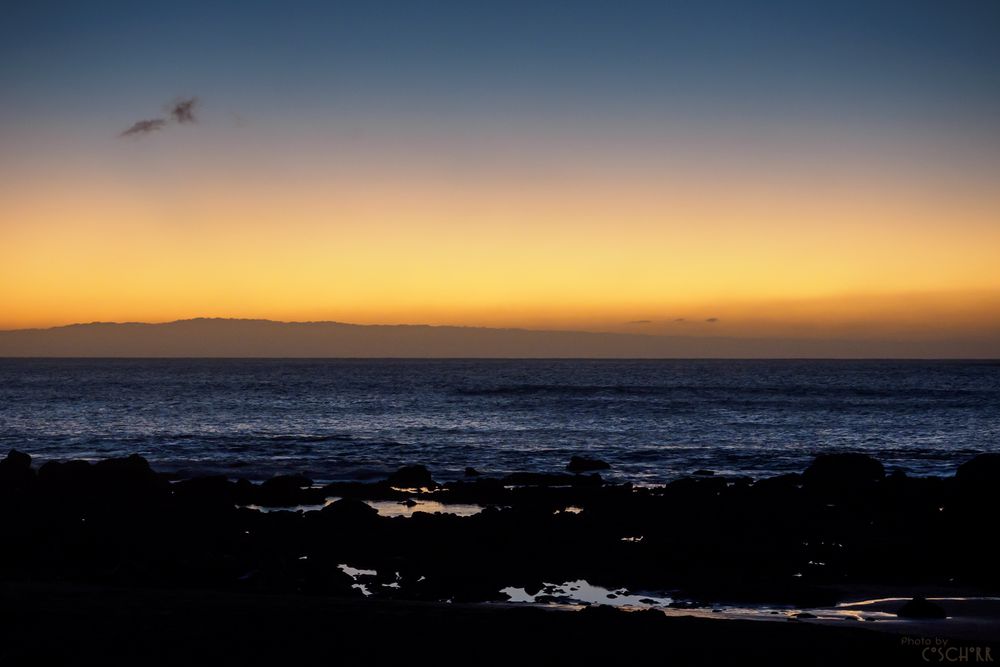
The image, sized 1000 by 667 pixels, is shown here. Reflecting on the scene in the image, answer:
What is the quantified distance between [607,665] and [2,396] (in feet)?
330

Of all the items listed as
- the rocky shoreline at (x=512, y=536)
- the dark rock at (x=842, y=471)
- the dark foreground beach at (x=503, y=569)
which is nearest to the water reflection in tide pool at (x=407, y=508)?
the dark foreground beach at (x=503, y=569)

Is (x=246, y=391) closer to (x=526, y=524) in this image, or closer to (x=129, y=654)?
(x=526, y=524)

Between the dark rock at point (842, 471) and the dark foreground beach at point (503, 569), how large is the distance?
3.8 inches

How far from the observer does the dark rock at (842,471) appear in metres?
30.6

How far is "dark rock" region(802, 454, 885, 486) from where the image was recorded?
30625mm

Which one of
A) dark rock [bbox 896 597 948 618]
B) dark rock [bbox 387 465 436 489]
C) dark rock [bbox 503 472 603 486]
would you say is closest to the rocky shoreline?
dark rock [bbox 503 472 603 486]

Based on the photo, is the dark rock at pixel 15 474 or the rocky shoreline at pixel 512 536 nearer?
the rocky shoreline at pixel 512 536

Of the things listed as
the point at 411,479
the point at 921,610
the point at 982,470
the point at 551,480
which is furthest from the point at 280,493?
the point at 982,470

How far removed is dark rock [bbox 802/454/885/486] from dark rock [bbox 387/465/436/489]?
49.1 ft

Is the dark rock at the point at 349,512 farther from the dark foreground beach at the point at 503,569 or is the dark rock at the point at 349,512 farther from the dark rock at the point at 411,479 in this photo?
the dark rock at the point at 411,479

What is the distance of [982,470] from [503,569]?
1868 centimetres

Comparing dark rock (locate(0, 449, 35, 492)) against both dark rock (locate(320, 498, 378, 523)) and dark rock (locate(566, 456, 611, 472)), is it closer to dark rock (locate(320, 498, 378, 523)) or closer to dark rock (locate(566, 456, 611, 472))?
dark rock (locate(320, 498, 378, 523))

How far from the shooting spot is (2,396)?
302 ft

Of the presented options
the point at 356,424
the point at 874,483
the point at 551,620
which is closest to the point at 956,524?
the point at 874,483
